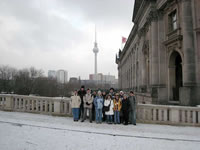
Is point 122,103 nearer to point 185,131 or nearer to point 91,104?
point 91,104

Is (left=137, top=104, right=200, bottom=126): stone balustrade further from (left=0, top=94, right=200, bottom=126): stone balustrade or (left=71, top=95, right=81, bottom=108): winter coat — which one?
(left=71, top=95, right=81, bottom=108): winter coat

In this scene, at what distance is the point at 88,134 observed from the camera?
5.91 meters

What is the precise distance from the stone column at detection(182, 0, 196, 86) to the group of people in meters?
7.65

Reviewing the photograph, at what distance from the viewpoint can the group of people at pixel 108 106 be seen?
25.6 feet

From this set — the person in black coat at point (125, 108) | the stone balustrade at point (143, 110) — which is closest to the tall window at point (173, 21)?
the stone balustrade at point (143, 110)

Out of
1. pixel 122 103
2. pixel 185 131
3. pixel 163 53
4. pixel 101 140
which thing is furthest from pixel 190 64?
pixel 101 140

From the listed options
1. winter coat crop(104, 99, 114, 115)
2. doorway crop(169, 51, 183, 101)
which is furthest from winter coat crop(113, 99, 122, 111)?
doorway crop(169, 51, 183, 101)

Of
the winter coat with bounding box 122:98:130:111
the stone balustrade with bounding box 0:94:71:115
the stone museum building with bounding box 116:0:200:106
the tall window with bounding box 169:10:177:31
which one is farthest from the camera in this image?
the tall window with bounding box 169:10:177:31

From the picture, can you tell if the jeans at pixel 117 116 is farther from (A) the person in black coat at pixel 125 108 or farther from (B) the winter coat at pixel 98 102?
(B) the winter coat at pixel 98 102

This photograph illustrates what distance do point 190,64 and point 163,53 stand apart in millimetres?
4468

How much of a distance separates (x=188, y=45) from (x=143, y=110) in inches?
327

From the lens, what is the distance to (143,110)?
8.36 meters

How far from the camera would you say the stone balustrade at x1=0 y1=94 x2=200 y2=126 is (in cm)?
795

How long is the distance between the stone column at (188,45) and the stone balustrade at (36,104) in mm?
10751
